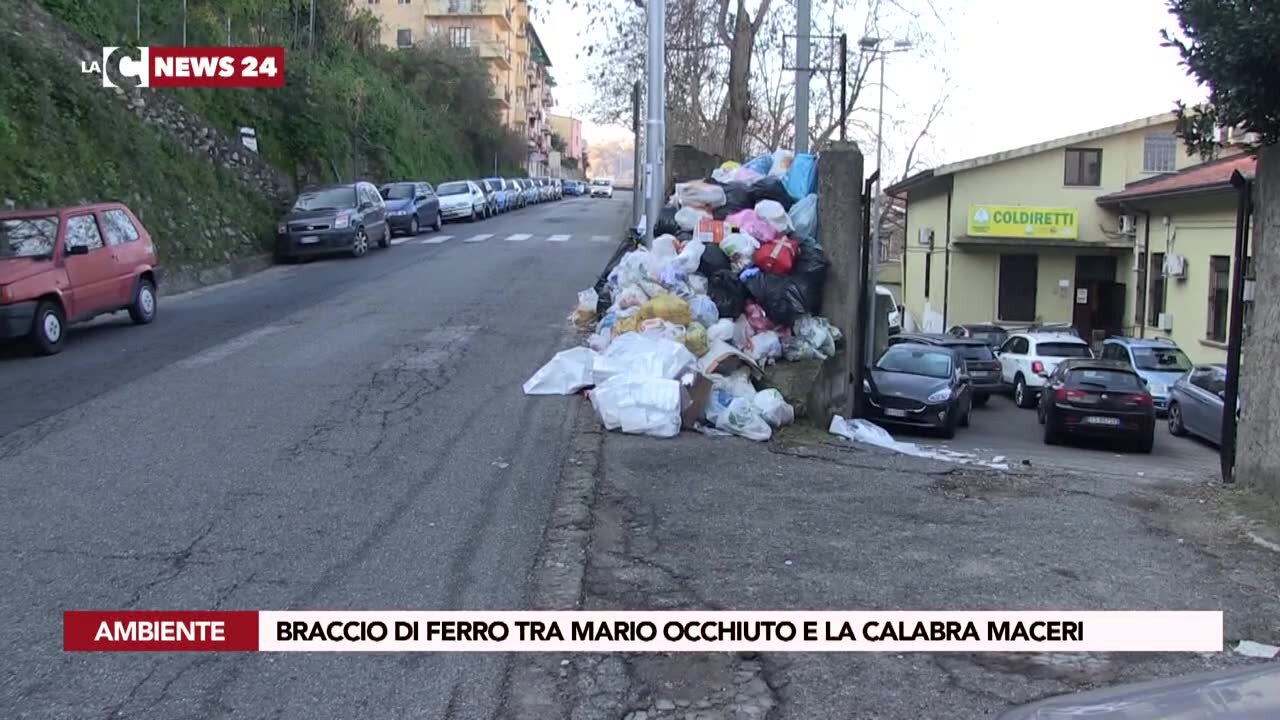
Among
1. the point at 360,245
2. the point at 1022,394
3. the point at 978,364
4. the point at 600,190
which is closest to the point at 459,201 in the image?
the point at 360,245

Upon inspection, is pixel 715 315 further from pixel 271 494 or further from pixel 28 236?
pixel 28 236

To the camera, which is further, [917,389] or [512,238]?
[512,238]

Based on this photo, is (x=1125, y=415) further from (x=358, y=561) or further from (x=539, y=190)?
(x=539, y=190)

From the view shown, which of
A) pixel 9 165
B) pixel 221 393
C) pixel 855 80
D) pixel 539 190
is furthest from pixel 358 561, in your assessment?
pixel 539 190

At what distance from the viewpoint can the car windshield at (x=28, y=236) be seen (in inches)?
513

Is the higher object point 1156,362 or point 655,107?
point 655,107

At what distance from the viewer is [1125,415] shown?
1794 centimetres

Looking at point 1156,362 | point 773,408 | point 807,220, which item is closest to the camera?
point 773,408

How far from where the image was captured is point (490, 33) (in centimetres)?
8250

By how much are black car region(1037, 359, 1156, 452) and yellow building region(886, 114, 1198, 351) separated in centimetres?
1646

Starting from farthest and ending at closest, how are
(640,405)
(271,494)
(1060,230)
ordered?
(1060,230)
(640,405)
(271,494)

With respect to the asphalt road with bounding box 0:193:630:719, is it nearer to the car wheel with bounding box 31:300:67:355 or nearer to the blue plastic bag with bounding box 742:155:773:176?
the car wheel with bounding box 31:300:67:355

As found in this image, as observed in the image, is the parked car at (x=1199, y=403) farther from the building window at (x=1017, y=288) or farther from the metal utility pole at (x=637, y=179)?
the building window at (x=1017, y=288)

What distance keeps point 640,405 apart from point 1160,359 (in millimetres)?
17421
